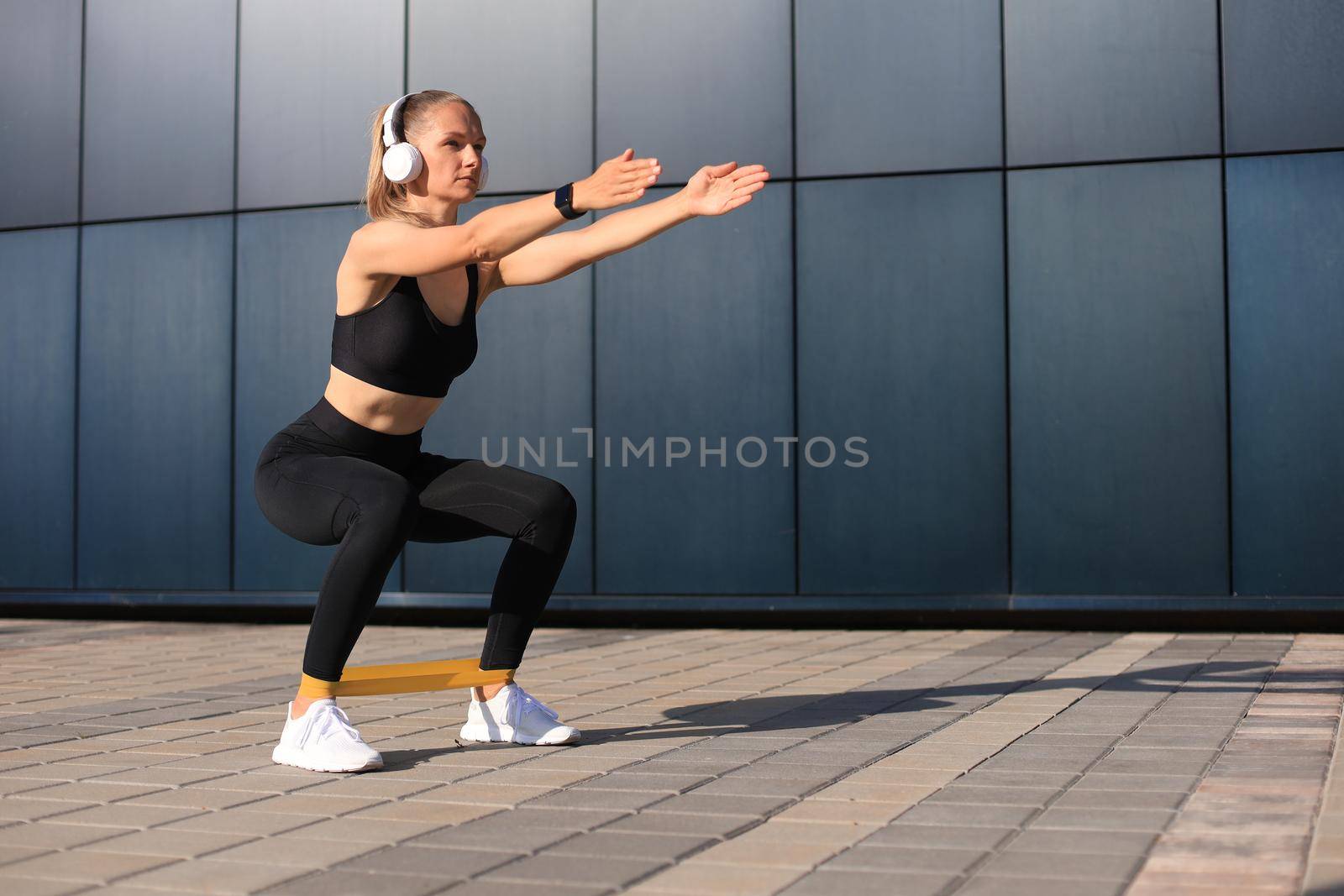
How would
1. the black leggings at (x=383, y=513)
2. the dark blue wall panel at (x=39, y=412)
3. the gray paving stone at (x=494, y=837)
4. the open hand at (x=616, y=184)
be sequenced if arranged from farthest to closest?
the dark blue wall panel at (x=39, y=412) → the black leggings at (x=383, y=513) → the open hand at (x=616, y=184) → the gray paving stone at (x=494, y=837)

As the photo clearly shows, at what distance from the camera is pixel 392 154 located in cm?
413

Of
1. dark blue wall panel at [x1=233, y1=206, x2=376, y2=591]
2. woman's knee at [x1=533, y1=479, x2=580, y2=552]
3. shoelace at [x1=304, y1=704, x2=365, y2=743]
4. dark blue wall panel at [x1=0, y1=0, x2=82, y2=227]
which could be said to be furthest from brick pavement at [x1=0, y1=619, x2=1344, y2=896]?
dark blue wall panel at [x1=0, y1=0, x2=82, y2=227]

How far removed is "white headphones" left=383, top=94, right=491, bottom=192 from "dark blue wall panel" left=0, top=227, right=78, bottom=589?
7288mm

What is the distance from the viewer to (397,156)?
13.5ft

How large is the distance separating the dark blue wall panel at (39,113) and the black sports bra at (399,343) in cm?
751

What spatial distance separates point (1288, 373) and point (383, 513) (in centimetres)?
632

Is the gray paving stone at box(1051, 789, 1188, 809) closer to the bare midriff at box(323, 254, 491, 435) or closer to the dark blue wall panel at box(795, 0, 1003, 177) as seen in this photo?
the bare midriff at box(323, 254, 491, 435)

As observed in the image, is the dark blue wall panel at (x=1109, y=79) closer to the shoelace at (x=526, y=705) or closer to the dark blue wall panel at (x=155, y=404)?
the dark blue wall panel at (x=155, y=404)

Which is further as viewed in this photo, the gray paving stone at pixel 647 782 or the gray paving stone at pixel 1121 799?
the gray paving stone at pixel 647 782

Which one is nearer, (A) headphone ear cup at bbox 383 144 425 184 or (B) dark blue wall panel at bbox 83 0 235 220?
(A) headphone ear cup at bbox 383 144 425 184

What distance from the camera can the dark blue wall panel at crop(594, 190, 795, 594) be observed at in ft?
30.1

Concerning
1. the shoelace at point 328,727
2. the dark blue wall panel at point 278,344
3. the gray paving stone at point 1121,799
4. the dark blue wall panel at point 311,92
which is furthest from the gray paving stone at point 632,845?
the dark blue wall panel at point 311,92

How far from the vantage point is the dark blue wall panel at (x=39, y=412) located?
1057 centimetres

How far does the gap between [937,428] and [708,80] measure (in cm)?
272
